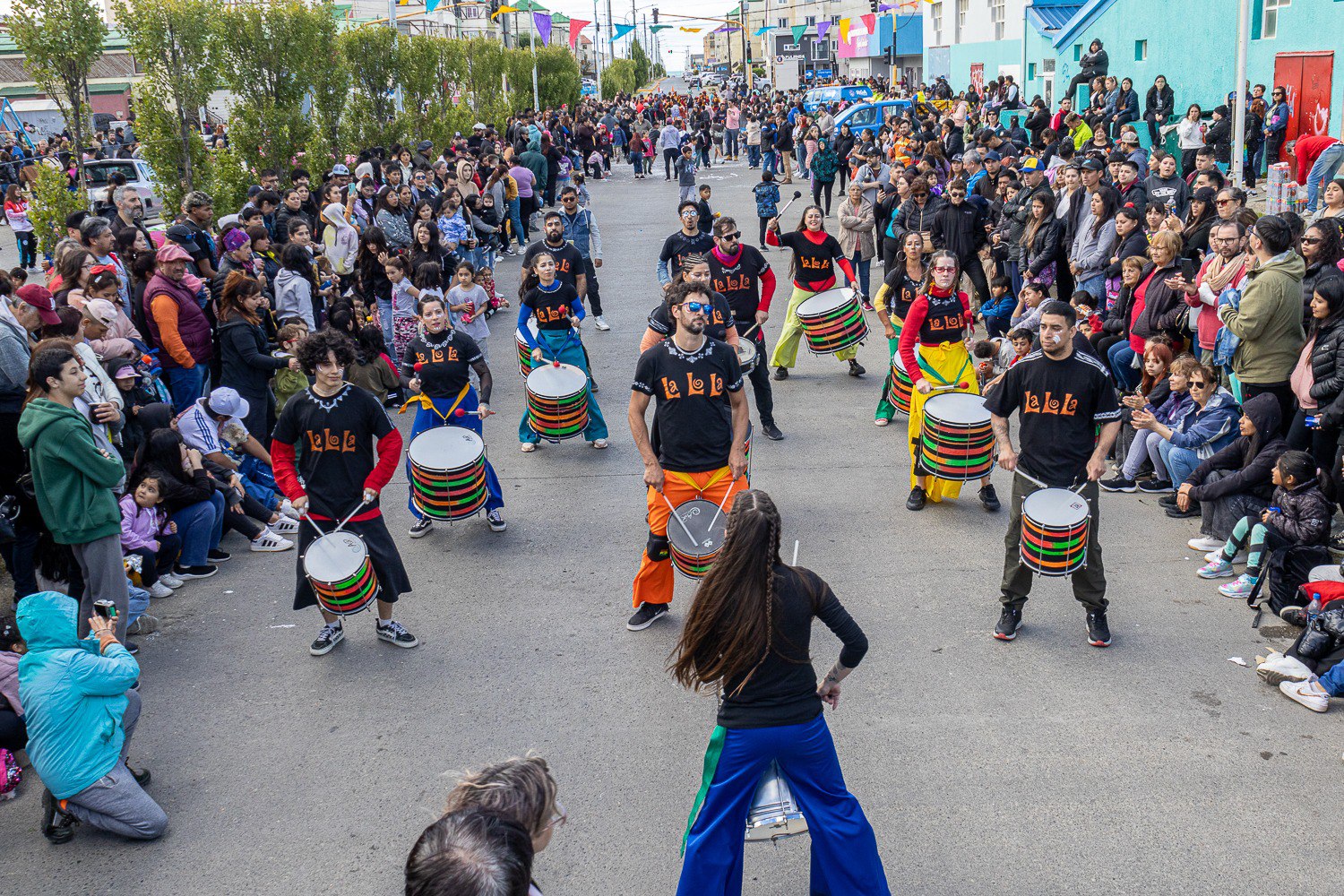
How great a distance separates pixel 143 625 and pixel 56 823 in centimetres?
230

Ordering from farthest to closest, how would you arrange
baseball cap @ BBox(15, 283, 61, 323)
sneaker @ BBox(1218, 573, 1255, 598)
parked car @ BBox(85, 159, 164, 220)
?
parked car @ BBox(85, 159, 164, 220)
baseball cap @ BBox(15, 283, 61, 323)
sneaker @ BBox(1218, 573, 1255, 598)

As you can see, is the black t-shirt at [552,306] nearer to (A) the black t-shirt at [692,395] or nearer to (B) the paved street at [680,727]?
(B) the paved street at [680,727]

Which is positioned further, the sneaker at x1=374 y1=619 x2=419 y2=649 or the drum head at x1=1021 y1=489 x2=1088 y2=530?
the sneaker at x1=374 y1=619 x2=419 y2=649

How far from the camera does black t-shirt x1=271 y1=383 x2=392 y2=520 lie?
22.1ft

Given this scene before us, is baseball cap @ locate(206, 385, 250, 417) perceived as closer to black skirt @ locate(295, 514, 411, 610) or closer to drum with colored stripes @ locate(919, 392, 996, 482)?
black skirt @ locate(295, 514, 411, 610)

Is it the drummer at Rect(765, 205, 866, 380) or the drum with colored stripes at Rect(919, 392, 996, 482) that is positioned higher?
the drummer at Rect(765, 205, 866, 380)

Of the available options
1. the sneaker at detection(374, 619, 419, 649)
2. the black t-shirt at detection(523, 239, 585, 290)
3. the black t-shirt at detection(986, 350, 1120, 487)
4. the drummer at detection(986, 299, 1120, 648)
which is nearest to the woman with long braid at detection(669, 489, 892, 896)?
the drummer at detection(986, 299, 1120, 648)

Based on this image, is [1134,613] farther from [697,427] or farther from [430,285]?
[430,285]

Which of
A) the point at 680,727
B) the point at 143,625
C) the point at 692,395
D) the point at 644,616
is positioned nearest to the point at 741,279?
the point at 692,395

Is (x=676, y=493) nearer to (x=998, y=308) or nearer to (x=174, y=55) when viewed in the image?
(x=998, y=308)

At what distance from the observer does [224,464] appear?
29.6 feet

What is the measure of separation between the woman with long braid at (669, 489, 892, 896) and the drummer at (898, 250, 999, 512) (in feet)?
16.1

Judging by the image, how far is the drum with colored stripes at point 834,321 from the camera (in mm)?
10602

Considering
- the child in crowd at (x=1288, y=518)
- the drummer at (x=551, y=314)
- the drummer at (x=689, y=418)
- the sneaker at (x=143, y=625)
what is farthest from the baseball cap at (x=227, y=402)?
the child in crowd at (x=1288, y=518)
